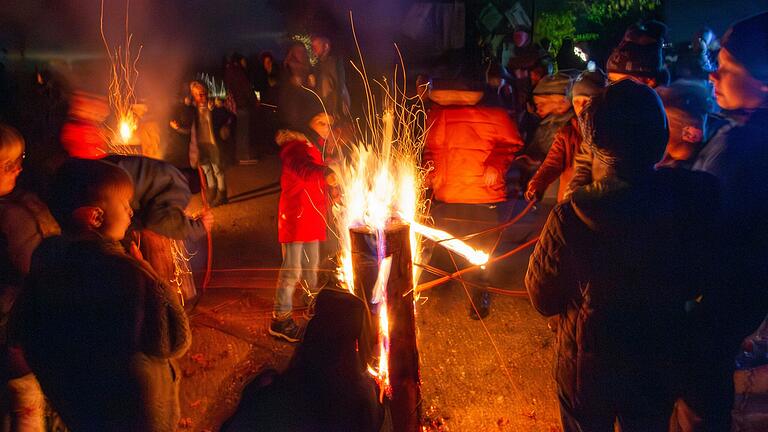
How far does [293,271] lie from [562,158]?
9.37ft

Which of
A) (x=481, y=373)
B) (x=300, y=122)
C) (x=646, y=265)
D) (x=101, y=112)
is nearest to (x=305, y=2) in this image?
(x=300, y=122)

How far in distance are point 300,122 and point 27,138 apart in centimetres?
218

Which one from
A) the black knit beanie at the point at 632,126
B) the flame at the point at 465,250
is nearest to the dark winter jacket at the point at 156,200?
the flame at the point at 465,250

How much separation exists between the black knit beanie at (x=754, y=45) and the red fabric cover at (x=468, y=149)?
2.47 meters

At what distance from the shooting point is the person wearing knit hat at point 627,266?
1906mm

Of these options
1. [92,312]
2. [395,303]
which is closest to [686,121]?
[395,303]

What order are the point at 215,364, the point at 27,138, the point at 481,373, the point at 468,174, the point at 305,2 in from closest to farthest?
the point at 27,138, the point at 481,373, the point at 215,364, the point at 468,174, the point at 305,2

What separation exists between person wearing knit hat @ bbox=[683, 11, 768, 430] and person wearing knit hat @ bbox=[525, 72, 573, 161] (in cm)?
262

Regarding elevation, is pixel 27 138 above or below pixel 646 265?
above

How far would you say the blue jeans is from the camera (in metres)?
4.66

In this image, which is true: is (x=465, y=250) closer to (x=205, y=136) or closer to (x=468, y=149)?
(x=468, y=149)

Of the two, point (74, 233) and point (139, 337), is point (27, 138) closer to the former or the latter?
point (74, 233)

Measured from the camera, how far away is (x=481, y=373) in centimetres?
428

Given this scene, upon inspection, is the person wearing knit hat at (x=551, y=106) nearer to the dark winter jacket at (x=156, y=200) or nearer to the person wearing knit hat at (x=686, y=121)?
the person wearing knit hat at (x=686, y=121)
